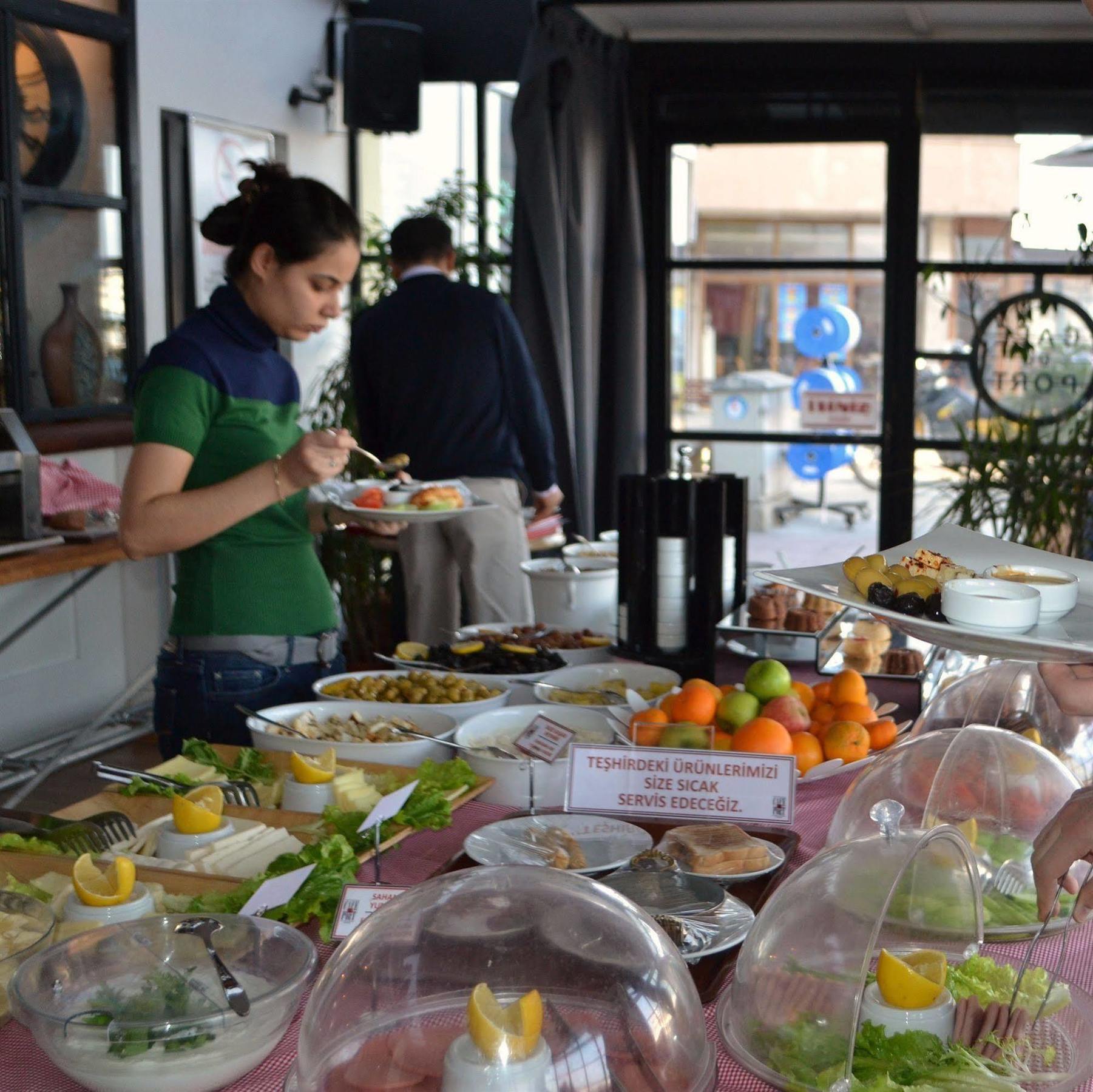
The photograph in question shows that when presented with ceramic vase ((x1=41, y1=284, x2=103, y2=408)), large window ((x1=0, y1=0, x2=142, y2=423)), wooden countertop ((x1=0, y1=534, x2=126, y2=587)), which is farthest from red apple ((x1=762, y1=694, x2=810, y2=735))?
ceramic vase ((x1=41, y1=284, x2=103, y2=408))

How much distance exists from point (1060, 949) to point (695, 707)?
673mm

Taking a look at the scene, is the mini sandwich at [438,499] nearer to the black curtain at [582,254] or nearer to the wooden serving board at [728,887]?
the wooden serving board at [728,887]

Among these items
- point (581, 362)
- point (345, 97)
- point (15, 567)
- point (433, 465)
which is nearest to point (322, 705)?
point (15, 567)

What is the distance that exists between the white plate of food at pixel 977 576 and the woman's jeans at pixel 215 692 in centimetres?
106

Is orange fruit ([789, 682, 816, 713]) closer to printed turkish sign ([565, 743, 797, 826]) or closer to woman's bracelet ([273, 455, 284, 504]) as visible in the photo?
printed turkish sign ([565, 743, 797, 826])

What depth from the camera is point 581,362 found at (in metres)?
5.29

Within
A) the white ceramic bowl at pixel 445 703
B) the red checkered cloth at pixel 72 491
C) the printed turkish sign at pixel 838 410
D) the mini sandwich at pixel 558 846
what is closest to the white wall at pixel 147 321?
the red checkered cloth at pixel 72 491

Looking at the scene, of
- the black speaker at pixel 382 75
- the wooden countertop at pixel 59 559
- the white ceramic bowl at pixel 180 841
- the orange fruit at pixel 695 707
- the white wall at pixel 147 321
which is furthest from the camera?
the black speaker at pixel 382 75

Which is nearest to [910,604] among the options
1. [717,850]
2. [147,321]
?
[717,850]

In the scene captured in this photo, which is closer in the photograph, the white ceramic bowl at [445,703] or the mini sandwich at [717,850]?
the mini sandwich at [717,850]

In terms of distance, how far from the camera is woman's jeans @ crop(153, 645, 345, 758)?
2066 millimetres

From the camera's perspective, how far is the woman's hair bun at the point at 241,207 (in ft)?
Answer: 6.98

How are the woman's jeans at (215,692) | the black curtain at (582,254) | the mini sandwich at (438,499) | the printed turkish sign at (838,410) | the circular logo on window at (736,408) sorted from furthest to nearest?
the circular logo on window at (736,408)
the printed turkish sign at (838,410)
the black curtain at (582,254)
the mini sandwich at (438,499)
the woman's jeans at (215,692)

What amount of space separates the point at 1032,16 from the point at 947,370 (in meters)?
1.40
